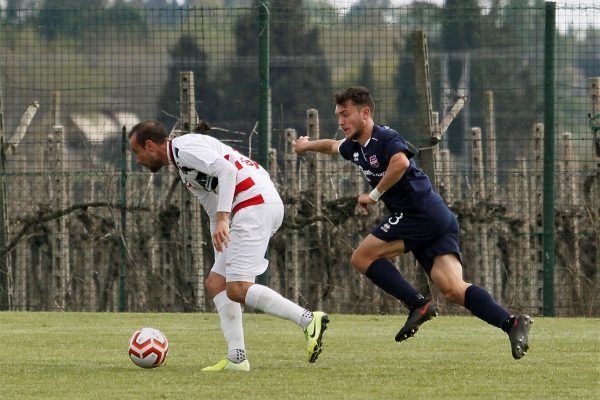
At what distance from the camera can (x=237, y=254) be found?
323 inches

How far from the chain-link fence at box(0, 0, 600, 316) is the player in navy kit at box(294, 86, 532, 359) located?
553cm

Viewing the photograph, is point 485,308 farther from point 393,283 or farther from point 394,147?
point 394,147

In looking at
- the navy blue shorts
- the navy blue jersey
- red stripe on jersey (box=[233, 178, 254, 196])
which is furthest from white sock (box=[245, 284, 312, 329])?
the navy blue jersey

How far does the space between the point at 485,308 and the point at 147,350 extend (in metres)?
2.12

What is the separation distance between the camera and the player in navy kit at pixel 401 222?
8555 millimetres

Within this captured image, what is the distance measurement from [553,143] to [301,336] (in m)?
4.46

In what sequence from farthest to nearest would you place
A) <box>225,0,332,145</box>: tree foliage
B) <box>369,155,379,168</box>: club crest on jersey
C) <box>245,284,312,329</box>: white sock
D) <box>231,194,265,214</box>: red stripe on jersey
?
<box>225,0,332,145</box>: tree foliage
<box>369,155,379,168</box>: club crest on jersey
<box>231,194,265,214</box>: red stripe on jersey
<box>245,284,312,329</box>: white sock

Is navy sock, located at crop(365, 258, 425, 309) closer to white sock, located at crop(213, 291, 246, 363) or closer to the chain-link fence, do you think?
white sock, located at crop(213, 291, 246, 363)

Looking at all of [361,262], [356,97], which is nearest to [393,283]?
[361,262]

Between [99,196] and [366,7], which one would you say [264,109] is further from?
Answer: [99,196]

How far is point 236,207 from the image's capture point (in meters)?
8.31

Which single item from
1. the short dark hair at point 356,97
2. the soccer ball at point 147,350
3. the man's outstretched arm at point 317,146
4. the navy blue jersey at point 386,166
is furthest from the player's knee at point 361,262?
the soccer ball at point 147,350

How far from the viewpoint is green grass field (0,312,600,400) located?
23.5 ft

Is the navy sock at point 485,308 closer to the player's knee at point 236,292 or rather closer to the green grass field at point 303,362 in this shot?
the green grass field at point 303,362
